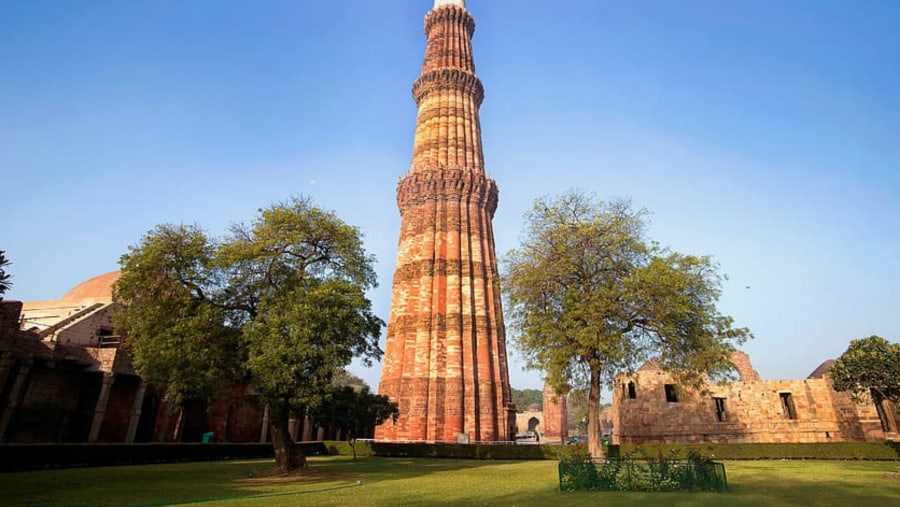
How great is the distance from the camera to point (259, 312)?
59.4 feet

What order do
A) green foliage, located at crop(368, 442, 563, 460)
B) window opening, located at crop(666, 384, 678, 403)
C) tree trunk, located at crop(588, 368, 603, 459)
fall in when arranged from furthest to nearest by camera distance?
window opening, located at crop(666, 384, 678, 403) → green foliage, located at crop(368, 442, 563, 460) → tree trunk, located at crop(588, 368, 603, 459)

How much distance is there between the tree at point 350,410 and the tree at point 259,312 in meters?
1.35

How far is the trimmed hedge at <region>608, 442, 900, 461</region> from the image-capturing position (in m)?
25.7

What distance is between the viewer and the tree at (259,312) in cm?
1698

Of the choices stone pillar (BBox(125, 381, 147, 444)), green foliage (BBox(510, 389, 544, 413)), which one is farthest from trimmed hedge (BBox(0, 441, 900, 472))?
green foliage (BBox(510, 389, 544, 413))

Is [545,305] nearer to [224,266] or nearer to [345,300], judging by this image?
[345,300]

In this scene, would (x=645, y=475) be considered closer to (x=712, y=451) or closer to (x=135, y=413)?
(x=712, y=451)

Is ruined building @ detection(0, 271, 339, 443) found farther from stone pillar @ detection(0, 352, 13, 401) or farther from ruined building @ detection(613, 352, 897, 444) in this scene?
ruined building @ detection(613, 352, 897, 444)

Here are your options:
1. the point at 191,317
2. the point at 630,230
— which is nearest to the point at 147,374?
the point at 191,317

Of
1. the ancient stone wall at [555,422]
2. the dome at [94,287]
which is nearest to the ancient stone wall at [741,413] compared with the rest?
the ancient stone wall at [555,422]

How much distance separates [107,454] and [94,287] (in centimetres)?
2636

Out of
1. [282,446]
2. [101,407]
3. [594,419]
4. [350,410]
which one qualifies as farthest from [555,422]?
[282,446]

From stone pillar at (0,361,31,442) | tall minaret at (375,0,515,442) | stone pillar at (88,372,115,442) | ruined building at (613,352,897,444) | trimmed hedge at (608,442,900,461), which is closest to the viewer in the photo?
stone pillar at (0,361,31,442)

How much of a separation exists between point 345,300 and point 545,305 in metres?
9.36
